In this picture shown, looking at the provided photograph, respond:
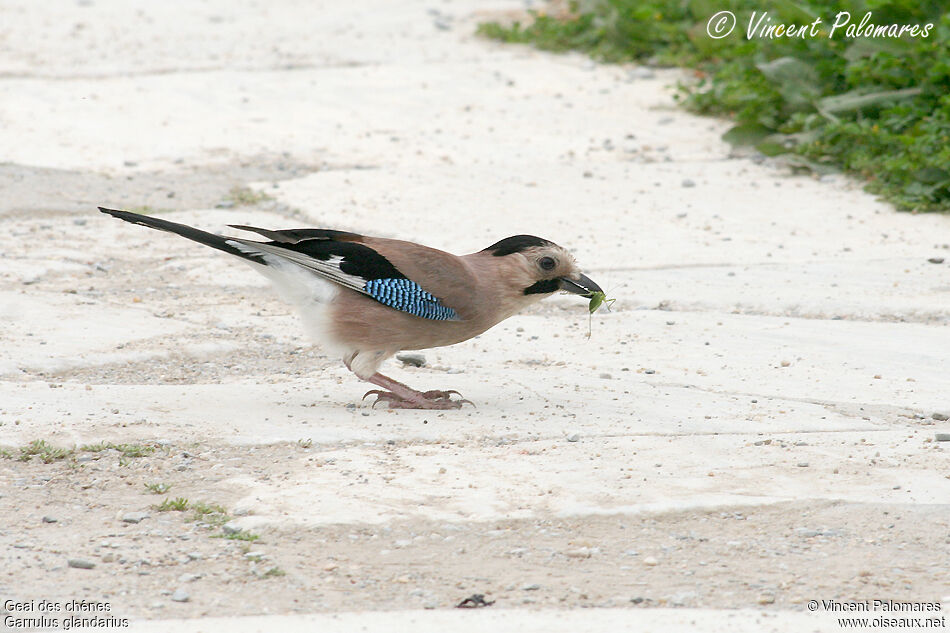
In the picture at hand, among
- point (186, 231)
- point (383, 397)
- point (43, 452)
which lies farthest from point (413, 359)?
point (43, 452)

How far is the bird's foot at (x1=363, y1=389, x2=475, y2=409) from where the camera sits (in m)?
5.11

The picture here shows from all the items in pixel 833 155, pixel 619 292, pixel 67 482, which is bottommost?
pixel 67 482

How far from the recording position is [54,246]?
7.07 m

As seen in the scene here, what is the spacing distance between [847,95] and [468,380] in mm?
4579

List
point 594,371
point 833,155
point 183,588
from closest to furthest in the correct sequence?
point 183,588
point 594,371
point 833,155

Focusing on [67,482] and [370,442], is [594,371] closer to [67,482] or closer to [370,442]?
[370,442]

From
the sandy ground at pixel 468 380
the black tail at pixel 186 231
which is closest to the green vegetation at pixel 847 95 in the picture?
the sandy ground at pixel 468 380

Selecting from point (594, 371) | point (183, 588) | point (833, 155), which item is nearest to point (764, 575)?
point (183, 588)

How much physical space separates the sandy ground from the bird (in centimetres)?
25

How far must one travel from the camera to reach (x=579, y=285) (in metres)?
5.32

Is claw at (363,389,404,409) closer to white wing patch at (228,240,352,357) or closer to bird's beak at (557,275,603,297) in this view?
white wing patch at (228,240,352,357)

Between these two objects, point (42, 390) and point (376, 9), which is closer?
point (42, 390)

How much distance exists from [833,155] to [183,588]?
261 inches

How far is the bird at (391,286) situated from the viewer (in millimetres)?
Answer: 5094
